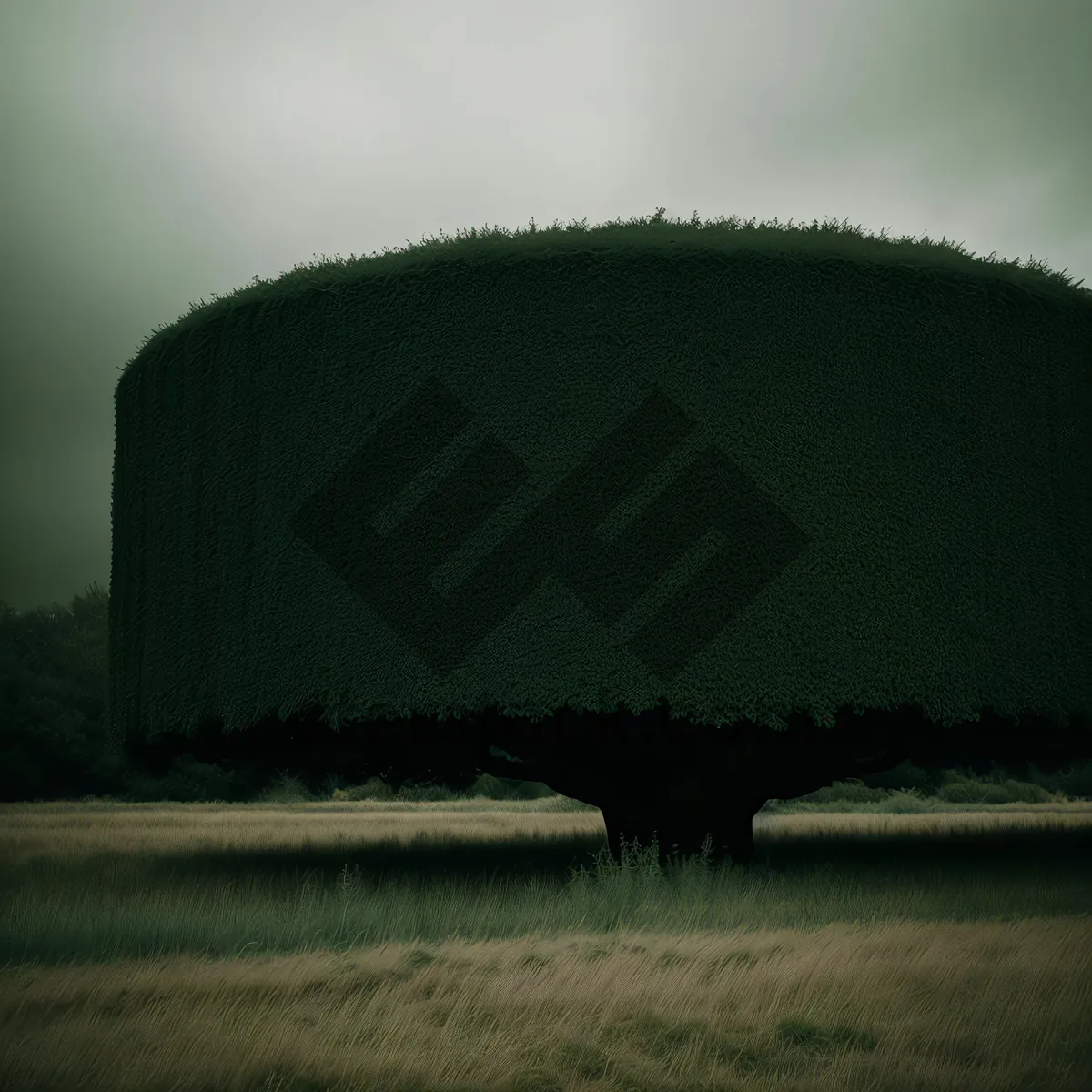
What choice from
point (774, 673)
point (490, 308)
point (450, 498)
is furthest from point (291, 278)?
point (774, 673)

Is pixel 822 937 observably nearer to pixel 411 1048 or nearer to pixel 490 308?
pixel 411 1048

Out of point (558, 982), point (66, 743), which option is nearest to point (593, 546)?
point (558, 982)

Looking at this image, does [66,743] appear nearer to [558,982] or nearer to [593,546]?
[593,546]

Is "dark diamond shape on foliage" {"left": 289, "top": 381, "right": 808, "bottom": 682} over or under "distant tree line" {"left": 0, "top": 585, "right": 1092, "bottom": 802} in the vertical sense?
over

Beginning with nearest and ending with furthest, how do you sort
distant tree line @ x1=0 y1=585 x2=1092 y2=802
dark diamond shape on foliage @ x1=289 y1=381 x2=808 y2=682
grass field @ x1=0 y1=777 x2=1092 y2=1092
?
grass field @ x1=0 y1=777 x2=1092 y2=1092, dark diamond shape on foliage @ x1=289 y1=381 x2=808 y2=682, distant tree line @ x1=0 y1=585 x2=1092 y2=802

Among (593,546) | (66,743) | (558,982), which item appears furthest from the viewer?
(66,743)

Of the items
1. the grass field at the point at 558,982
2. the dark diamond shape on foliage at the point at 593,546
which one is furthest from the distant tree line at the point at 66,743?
the grass field at the point at 558,982

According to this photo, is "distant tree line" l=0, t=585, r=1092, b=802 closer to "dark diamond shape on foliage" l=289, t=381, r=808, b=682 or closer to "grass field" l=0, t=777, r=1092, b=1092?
"dark diamond shape on foliage" l=289, t=381, r=808, b=682

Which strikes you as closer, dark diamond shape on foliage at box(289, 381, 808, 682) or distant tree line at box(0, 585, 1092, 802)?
dark diamond shape on foliage at box(289, 381, 808, 682)

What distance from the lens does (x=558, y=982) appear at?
16.4 ft

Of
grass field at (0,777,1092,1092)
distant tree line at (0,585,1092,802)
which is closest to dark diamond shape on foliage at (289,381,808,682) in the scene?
grass field at (0,777,1092,1092)

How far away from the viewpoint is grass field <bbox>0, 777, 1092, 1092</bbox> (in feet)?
12.3

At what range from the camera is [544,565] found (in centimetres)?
959

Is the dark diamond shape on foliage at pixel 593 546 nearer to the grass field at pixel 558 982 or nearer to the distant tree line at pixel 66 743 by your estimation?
the grass field at pixel 558 982
